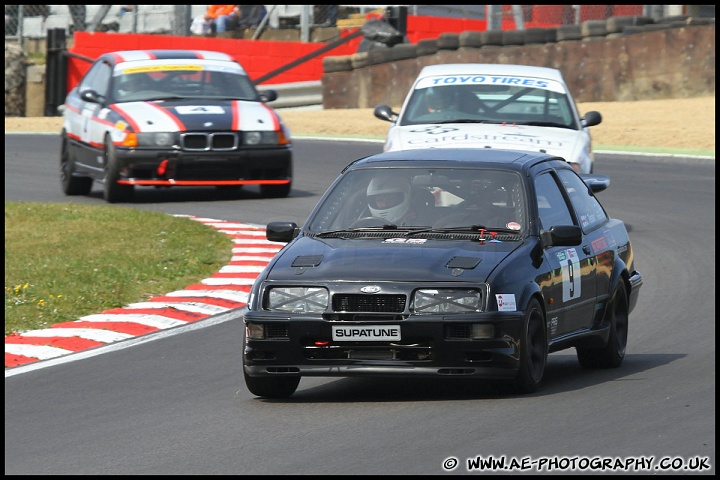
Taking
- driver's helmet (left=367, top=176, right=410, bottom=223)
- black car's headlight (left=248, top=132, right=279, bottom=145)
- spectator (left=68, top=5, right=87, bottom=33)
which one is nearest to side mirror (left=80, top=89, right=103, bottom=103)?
black car's headlight (left=248, top=132, right=279, bottom=145)

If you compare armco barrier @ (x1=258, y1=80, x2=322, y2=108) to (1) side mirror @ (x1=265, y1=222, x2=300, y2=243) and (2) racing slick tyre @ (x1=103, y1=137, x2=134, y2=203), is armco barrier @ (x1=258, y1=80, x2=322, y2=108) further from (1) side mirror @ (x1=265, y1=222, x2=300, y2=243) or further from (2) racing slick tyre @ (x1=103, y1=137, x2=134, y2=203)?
(1) side mirror @ (x1=265, y1=222, x2=300, y2=243)

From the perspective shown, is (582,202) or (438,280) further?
(582,202)

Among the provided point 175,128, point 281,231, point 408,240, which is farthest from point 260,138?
point 408,240

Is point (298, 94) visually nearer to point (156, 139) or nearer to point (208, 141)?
point (208, 141)

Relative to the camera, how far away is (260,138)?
61.3 feet

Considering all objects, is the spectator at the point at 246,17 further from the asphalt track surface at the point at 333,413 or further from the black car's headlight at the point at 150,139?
the asphalt track surface at the point at 333,413

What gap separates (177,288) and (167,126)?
5.52 meters

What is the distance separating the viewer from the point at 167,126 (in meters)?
18.3

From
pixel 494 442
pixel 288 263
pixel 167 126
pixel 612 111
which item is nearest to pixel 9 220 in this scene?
pixel 167 126

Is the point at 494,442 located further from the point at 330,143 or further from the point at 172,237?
the point at 330,143

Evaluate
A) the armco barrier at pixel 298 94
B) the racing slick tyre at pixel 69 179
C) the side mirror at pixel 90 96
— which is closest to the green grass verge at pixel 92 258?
the side mirror at pixel 90 96

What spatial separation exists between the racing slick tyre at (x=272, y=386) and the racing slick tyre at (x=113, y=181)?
33.7 ft

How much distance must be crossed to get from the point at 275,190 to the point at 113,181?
6.60 ft

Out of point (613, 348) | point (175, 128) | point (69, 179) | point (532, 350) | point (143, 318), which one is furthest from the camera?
point (69, 179)
